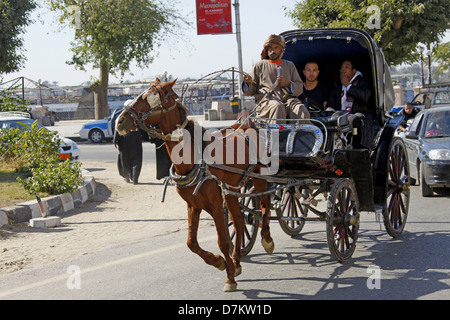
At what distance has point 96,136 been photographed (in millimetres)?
28734

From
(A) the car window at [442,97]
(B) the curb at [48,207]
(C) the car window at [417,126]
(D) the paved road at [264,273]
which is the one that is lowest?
(D) the paved road at [264,273]

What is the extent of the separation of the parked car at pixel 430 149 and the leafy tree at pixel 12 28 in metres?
19.0

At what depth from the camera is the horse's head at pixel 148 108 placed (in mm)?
5570

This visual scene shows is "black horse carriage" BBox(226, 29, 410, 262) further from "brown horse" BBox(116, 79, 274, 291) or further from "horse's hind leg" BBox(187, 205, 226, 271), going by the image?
"horse's hind leg" BBox(187, 205, 226, 271)

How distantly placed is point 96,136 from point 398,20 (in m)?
14.3

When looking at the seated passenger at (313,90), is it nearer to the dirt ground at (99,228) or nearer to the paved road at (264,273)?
the paved road at (264,273)

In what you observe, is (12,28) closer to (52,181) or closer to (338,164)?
(52,181)

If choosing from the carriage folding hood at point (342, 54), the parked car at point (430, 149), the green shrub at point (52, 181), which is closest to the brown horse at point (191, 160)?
the carriage folding hood at point (342, 54)

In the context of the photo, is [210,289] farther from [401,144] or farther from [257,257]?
[401,144]

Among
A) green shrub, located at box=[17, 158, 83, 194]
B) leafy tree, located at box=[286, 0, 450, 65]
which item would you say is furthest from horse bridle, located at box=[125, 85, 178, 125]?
leafy tree, located at box=[286, 0, 450, 65]

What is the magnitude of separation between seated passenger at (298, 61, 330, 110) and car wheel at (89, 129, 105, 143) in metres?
20.7

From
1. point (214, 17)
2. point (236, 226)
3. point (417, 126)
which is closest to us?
point (236, 226)

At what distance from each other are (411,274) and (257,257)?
1.80m

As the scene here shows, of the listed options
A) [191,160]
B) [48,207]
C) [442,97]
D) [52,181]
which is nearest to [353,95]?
[191,160]
